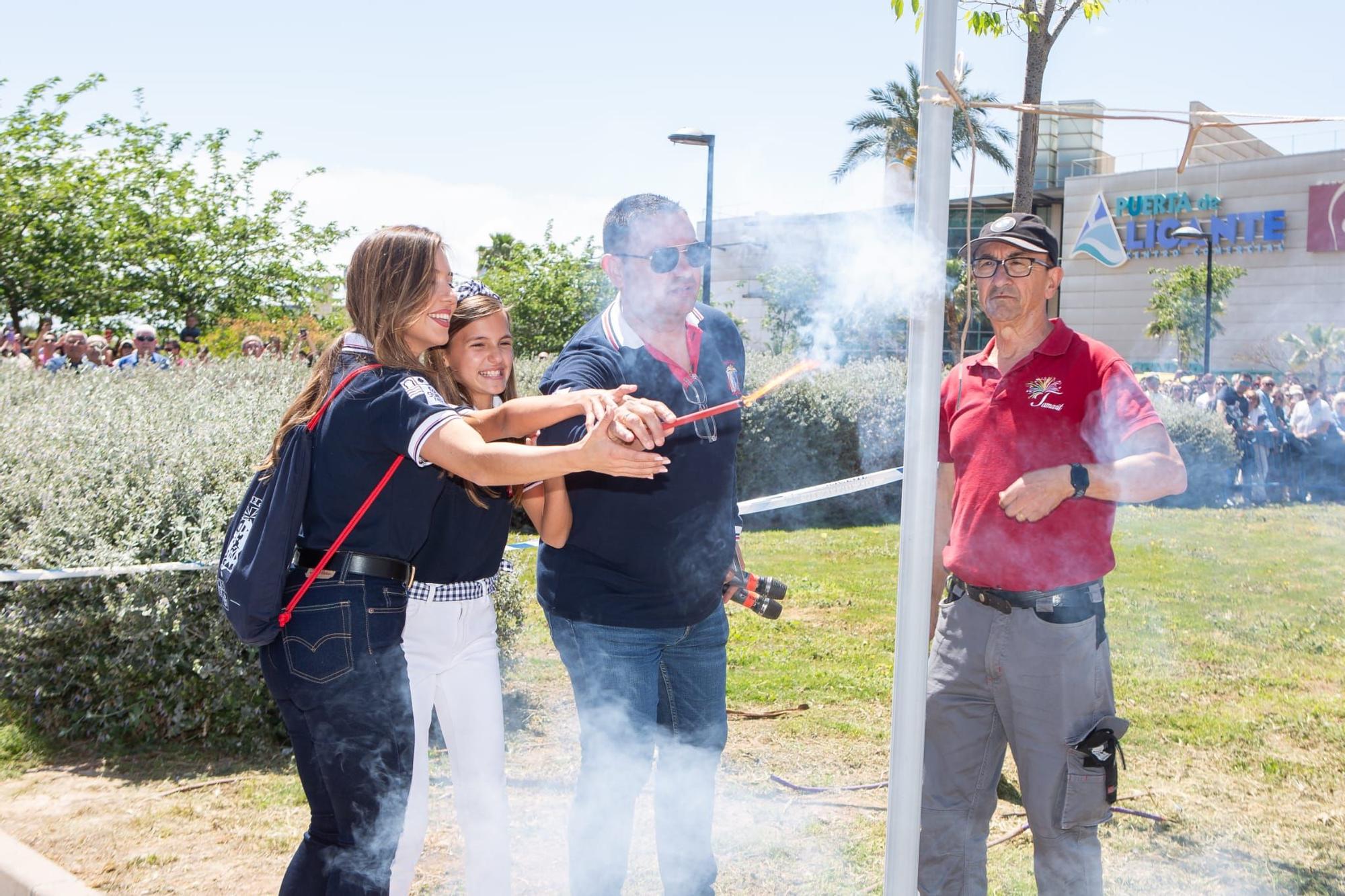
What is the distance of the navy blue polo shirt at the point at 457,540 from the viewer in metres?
2.74

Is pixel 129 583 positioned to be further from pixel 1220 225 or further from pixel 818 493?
pixel 1220 225

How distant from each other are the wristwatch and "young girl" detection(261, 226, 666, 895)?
111 cm

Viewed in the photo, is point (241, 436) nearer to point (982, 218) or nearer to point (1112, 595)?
point (982, 218)

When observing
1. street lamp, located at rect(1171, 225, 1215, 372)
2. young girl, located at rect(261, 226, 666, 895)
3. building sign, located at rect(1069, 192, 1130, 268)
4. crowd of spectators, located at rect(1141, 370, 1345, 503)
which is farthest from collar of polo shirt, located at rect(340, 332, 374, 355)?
crowd of spectators, located at rect(1141, 370, 1345, 503)

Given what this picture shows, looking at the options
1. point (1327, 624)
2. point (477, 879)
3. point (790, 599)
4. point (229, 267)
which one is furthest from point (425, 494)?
point (229, 267)

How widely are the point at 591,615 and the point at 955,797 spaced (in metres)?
1.07

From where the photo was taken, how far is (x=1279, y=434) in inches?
365

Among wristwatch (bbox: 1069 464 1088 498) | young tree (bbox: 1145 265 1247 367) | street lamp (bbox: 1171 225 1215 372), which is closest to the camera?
wristwatch (bbox: 1069 464 1088 498)

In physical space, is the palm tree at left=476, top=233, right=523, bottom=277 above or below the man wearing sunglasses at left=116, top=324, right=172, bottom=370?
above

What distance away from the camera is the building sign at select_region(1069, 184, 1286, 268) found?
3117 mm

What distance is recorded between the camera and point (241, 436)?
535 cm

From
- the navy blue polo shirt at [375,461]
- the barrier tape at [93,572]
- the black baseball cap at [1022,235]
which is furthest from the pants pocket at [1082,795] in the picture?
the barrier tape at [93,572]

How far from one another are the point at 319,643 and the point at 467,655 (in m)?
0.47

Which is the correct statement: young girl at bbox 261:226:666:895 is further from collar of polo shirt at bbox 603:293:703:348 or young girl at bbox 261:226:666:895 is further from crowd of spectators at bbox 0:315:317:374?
crowd of spectators at bbox 0:315:317:374
